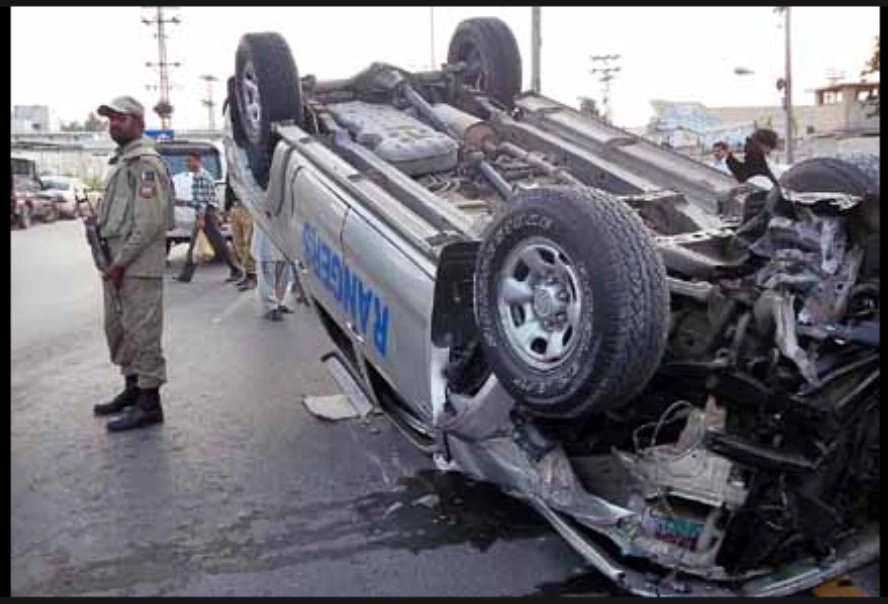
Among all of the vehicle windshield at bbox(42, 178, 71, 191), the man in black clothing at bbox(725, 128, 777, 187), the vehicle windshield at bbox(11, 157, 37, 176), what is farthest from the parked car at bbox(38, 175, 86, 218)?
the man in black clothing at bbox(725, 128, 777, 187)

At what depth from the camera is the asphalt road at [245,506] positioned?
371 cm

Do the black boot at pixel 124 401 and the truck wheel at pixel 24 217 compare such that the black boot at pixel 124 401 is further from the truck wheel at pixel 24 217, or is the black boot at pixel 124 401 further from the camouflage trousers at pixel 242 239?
the truck wheel at pixel 24 217

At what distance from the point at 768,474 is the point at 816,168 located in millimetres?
1476

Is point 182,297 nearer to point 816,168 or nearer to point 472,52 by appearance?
point 472,52

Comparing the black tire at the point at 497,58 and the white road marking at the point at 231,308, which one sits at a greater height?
the black tire at the point at 497,58

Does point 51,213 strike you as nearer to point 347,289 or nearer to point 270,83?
point 270,83

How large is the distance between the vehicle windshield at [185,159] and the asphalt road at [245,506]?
8989 millimetres

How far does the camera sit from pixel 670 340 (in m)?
3.38

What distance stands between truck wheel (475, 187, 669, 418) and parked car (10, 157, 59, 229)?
25789mm

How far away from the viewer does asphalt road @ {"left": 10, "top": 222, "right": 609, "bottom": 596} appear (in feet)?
12.2

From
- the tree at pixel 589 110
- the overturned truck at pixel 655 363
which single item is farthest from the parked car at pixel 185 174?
the overturned truck at pixel 655 363

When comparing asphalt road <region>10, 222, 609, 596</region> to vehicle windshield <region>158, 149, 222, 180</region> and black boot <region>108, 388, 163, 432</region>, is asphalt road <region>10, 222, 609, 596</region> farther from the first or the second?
vehicle windshield <region>158, 149, 222, 180</region>

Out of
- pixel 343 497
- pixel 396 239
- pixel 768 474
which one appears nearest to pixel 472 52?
pixel 396 239

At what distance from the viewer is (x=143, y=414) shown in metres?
5.76
